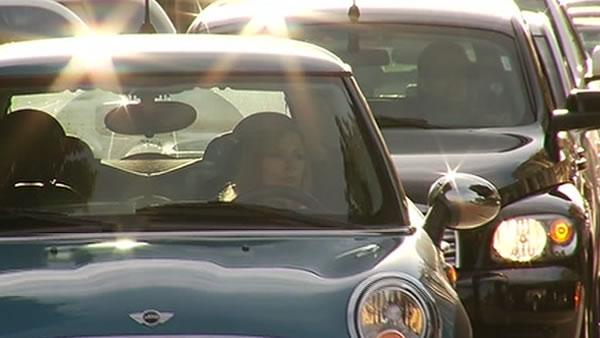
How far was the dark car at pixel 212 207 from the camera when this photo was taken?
4.94 meters

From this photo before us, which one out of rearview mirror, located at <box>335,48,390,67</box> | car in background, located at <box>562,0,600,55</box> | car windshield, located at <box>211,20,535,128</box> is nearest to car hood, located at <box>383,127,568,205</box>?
car windshield, located at <box>211,20,535,128</box>

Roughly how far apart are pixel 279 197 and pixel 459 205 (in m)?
0.55

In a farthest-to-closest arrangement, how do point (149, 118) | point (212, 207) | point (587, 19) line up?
point (587, 19) → point (149, 118) → point (212, 207)

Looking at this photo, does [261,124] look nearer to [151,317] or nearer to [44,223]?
[44,223]

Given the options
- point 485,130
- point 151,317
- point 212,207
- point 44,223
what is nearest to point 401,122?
point 485,130

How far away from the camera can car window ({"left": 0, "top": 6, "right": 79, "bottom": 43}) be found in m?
18.0

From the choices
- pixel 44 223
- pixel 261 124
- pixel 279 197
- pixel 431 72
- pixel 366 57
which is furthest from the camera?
pixel 366 57

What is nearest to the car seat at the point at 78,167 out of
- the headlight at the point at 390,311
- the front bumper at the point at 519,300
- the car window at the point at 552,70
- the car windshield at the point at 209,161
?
the car windshield at the point at 209,161

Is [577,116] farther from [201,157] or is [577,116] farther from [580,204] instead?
[201,157]

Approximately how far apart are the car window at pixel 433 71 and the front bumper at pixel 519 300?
1.49m

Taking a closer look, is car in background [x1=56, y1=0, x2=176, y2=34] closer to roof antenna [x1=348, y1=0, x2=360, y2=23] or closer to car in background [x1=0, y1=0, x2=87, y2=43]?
car in background [x1=0, y1=0, x2=87, y2=43]

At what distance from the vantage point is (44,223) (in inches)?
223

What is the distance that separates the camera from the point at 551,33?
10.5 m

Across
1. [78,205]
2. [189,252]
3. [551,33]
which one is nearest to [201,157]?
[78,205]
